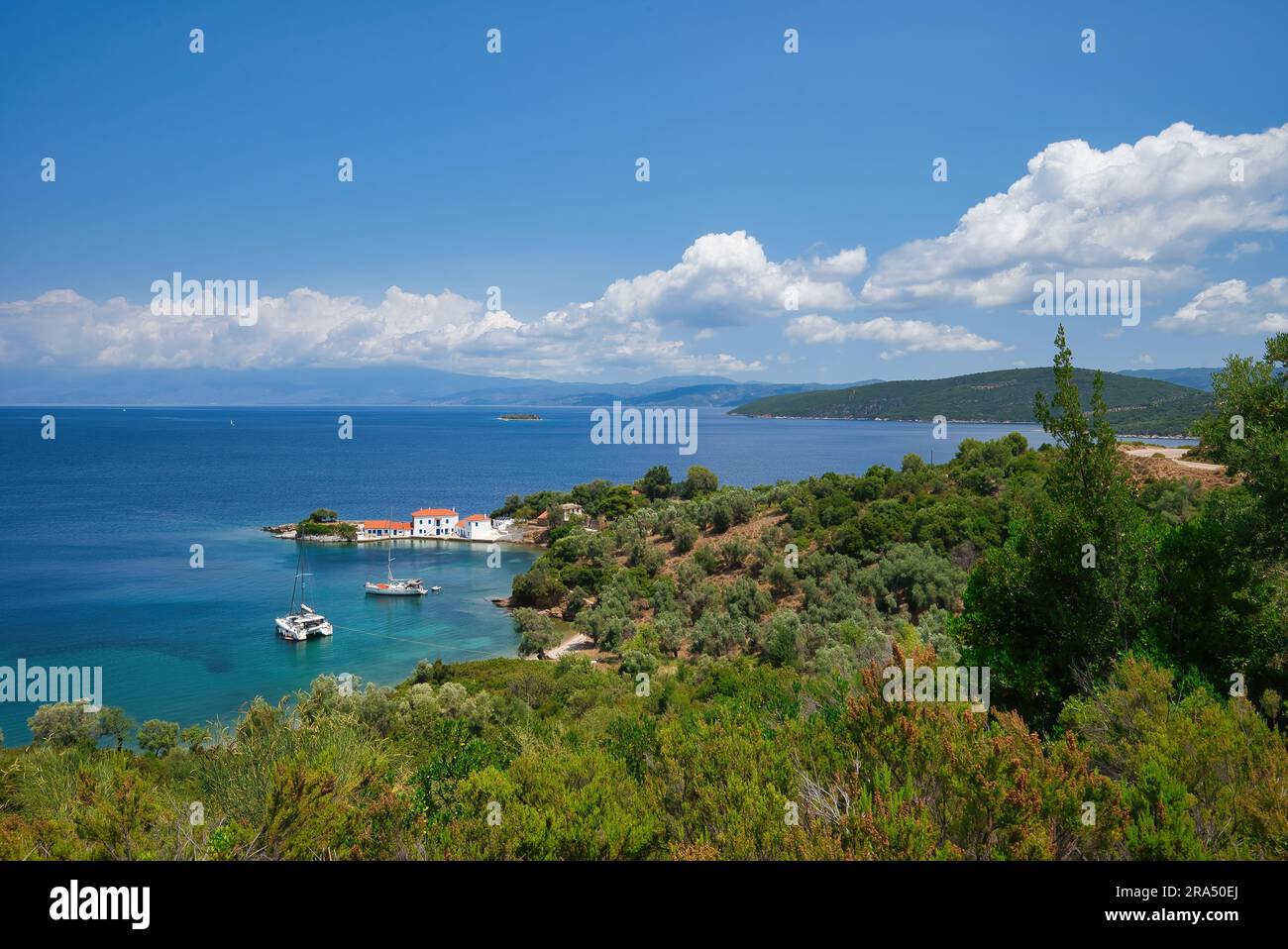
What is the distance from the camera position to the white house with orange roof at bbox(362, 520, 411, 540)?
2205 inches

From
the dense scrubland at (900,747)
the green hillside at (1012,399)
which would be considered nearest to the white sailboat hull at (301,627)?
the dense scrubland at (900,747)

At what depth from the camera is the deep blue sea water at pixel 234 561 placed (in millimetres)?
27844

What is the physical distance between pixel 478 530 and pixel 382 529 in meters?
7.79

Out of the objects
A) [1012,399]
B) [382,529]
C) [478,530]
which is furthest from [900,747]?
[1012,399]

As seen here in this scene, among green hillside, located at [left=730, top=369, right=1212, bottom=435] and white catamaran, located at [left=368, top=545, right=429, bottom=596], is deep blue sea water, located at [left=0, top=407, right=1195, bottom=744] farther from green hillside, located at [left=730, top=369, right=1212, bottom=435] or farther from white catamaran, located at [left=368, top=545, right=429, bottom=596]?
green hillside, located at [left=730, top=369, right=1212, bottom=435]

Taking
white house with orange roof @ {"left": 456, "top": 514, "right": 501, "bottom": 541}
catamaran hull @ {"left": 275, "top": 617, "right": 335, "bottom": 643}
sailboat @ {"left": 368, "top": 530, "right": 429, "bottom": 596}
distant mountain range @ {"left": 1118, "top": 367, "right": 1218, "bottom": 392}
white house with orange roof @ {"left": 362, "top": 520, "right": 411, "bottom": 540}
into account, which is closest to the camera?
catamaran hull @ {"left": 275, "top": 617, "right": 335, "bottom": 643}

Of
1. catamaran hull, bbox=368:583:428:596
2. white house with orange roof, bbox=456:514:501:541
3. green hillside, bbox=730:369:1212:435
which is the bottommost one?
catamaran hull, bbox=368:583:428:596

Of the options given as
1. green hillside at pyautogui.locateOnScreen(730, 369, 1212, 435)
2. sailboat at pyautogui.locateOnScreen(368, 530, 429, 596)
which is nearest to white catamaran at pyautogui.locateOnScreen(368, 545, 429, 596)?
sailboat at pyautogui.locateOnScreen(368, 530, 429, 596)

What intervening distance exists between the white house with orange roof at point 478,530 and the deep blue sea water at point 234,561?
2.77m

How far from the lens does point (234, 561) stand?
148 feet

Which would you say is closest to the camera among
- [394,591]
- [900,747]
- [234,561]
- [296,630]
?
[900,747]

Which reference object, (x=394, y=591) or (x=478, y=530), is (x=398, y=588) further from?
(x=478, y=530)

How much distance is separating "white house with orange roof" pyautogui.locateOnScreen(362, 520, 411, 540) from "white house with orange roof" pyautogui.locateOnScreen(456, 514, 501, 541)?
4436mm
